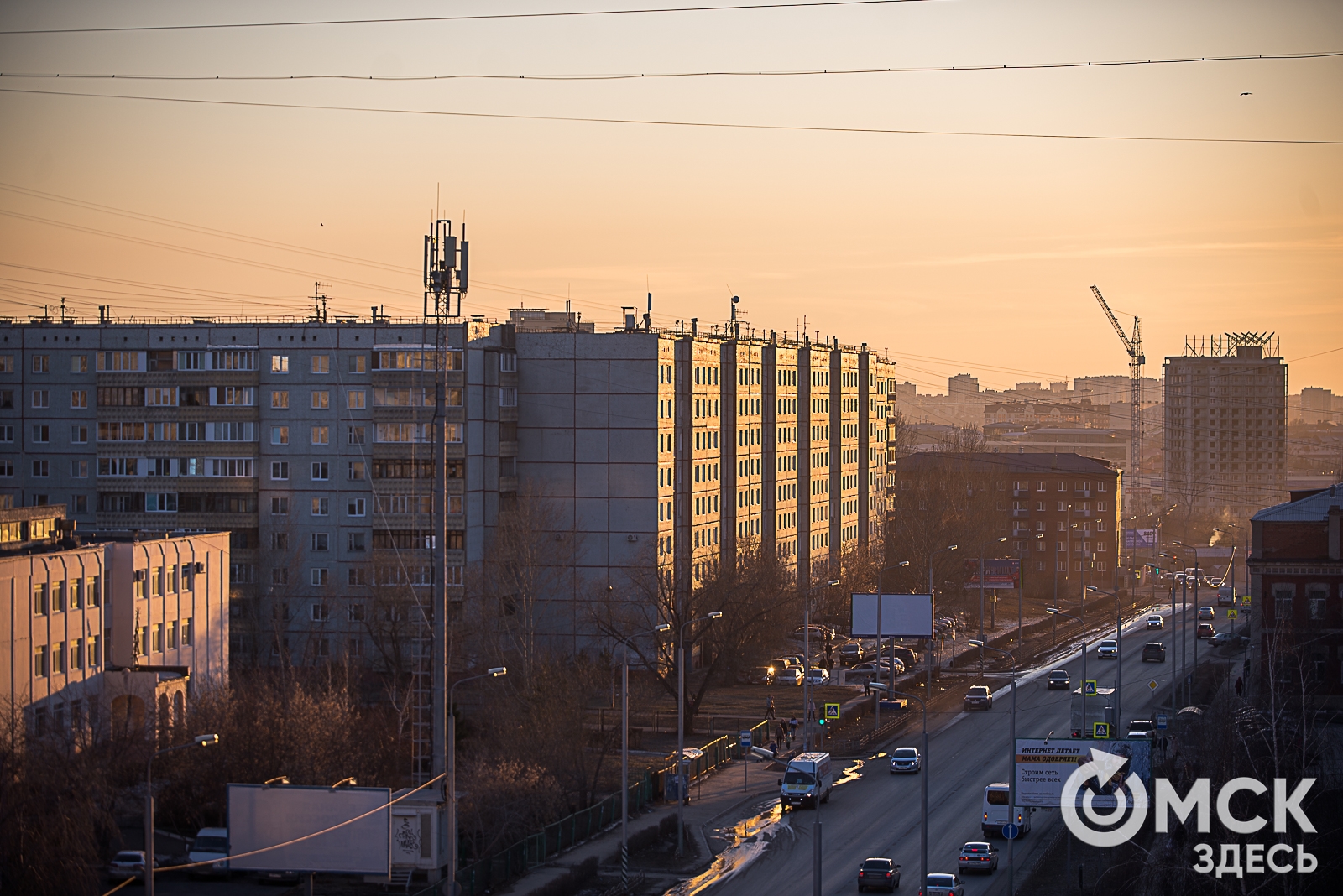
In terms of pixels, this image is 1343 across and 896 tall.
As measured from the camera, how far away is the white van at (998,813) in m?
40.9

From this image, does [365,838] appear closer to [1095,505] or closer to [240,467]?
[240,467]

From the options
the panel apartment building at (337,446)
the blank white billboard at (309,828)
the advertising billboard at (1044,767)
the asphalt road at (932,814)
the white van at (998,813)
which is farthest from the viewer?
the panel apartment building at (337,446)

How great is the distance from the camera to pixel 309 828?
31344 mm

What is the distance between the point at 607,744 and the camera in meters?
51.2

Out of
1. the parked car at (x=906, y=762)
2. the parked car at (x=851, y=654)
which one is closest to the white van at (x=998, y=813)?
the parked car at (x=906, y=762)

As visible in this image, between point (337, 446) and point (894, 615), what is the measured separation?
25618 millimetres

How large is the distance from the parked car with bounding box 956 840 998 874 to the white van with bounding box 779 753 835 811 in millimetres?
7308

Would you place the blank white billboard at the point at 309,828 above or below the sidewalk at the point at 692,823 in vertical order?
above

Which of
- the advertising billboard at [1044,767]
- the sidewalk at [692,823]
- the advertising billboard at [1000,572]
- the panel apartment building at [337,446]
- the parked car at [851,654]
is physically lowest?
the sidewalk at [692,823]

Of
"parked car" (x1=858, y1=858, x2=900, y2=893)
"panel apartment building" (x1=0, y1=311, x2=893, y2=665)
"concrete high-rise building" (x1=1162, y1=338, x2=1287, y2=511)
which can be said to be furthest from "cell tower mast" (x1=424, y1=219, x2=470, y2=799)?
"concrete high-rise building" (x1=1162, y1=338, x2=1287, y2=511)

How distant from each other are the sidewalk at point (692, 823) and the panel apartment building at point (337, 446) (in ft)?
Answer: 56.0

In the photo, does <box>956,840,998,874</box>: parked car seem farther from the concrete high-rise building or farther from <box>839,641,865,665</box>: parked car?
the concrete high-rise building

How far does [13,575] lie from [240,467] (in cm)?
2389

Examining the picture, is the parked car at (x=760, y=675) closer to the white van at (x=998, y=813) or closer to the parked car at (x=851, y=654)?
the parked car at (x=851, y=654)
